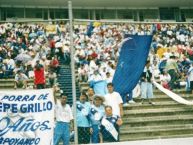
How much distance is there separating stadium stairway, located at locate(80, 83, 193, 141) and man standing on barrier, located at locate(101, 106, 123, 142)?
1454mm

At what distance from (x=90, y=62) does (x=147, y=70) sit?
→ 72.7 inches

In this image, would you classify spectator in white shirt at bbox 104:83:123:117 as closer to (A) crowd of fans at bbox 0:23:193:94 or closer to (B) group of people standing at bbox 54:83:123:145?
(B) group of people standing at bbox 54:83:123:145

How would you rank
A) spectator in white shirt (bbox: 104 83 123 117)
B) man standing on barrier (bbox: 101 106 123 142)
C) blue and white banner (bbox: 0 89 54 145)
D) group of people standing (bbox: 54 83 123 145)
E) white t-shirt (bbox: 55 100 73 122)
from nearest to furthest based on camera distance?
1. blue and white banner (bbox: 0 89 54 145)
2. white t-shirt (bbox: 55 100 73 122)
3. group of people standing (bbox: 54 83 123 145)
4. man standing on barrier (bbox: 101 106 123 142)
5. spectator in white shirt (bbox: 104 83 123 117)

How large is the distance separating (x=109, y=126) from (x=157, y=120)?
2854 mm

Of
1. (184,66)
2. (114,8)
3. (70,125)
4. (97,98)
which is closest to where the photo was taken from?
(70,125)

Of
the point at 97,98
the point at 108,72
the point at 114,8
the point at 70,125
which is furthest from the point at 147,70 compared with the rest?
the point at 114,8

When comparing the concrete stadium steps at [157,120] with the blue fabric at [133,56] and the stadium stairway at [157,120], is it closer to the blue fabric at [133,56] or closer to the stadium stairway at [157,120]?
the stadium stairway at [157,120]

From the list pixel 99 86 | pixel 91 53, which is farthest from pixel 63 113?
pixel 91 53

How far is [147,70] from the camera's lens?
38.7ft

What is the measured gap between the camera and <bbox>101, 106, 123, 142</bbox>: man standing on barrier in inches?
316

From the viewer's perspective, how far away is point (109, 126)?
812cm

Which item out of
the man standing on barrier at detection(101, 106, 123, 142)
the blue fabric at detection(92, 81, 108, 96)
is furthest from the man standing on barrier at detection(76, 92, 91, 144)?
the blue fabric at detection(92, 81, 108, 96)

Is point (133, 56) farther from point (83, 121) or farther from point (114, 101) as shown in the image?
point (83, 121)

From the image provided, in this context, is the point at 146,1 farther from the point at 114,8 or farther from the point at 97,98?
the point at 97,98
